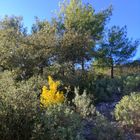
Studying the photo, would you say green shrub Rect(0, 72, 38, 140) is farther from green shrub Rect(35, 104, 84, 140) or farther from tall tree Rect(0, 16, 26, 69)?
tall tree Rect(0, 16, 26, 69)

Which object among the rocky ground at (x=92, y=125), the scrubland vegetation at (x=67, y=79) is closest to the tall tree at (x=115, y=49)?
the scrubland vegetation at (x=67, y=79)

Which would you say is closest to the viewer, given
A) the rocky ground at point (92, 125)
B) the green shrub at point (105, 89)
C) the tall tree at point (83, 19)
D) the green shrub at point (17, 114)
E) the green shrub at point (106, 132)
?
the green shrub at point (17, 114)

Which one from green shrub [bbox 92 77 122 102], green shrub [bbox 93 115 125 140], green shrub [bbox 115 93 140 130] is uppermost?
green shrub [bbox 92 77 122 102]

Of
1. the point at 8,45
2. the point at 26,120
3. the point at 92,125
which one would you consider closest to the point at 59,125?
the point at 26,120

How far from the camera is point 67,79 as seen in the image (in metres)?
14.5

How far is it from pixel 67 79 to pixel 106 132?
6.70m

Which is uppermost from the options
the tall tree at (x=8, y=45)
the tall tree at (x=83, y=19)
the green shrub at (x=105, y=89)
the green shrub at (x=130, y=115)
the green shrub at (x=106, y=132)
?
the tall tree at (x=83, y=19)

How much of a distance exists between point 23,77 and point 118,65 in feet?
28.9

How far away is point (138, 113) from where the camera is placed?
8.75 meters

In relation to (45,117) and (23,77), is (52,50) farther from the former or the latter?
(45,117)

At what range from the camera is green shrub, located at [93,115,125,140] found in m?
7.83

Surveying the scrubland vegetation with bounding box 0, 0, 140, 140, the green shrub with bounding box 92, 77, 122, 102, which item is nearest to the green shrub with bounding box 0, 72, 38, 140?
the scrubland vegetation with bounding box 0, 0, 140, 140

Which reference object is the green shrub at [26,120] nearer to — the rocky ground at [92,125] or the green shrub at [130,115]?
the rocky ground at [92,125]

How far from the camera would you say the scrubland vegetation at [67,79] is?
6.90m
